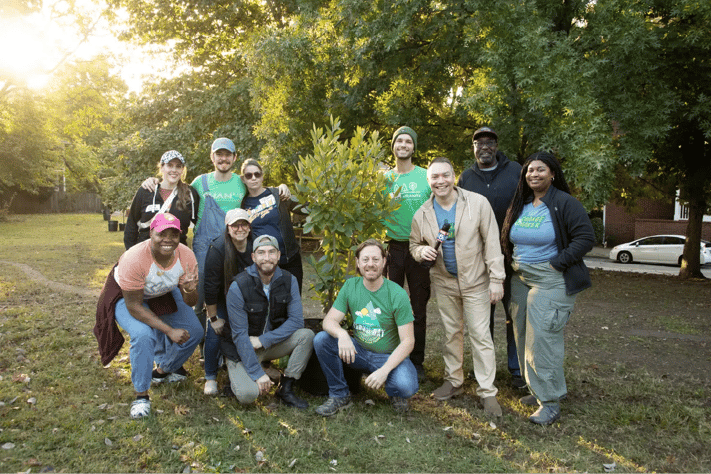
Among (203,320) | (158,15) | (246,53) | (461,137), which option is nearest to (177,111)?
(158,15)

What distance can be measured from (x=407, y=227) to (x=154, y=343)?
2529 mm

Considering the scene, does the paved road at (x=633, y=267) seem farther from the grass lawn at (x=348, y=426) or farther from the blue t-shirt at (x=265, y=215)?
the blue t-shirt at (x=265, y=215)

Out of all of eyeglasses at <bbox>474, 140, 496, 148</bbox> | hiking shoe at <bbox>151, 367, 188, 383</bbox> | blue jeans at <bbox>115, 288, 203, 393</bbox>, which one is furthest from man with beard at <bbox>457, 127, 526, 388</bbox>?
hiking shoe at <bbox>151, 367, 188, 383</bbox>

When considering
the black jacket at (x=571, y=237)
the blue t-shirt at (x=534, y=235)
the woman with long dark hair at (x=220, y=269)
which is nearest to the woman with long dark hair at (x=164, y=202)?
the woman with long dark hair at (x=220, y=269)

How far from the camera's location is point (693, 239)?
14.0m

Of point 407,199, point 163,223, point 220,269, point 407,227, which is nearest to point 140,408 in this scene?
point 220,269

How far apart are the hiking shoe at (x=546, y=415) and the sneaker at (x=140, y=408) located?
10.3 feet

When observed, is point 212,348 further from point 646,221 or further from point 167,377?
point 646,221

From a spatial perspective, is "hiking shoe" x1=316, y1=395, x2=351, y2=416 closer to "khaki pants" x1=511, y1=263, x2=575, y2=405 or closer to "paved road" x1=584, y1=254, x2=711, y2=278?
"khaki pants" x1=511, y1=263, x2=575, y2=405

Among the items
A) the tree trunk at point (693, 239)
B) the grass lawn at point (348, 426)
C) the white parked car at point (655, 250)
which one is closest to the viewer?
the grass lawn at point (348, 426)

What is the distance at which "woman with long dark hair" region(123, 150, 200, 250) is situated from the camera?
487 centimetres

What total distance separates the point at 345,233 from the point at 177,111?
43.4ft

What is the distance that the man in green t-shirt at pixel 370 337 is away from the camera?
412cm

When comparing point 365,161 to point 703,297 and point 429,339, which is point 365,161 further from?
point 703,297
